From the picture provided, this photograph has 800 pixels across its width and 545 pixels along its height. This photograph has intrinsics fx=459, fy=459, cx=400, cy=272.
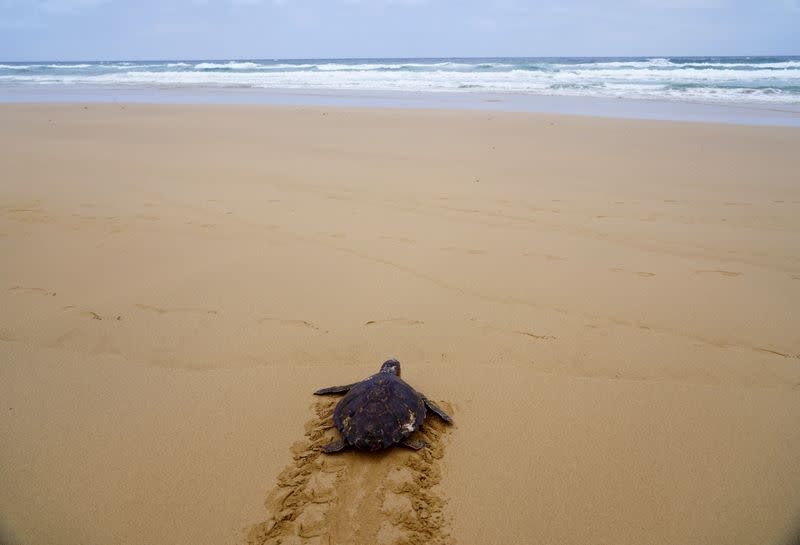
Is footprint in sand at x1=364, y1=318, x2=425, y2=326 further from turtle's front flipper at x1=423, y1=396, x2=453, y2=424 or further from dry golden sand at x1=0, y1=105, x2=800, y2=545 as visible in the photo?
turtle's front flipper at x1=423, y1=396, x2=453, y2=424

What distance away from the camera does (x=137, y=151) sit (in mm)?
8922

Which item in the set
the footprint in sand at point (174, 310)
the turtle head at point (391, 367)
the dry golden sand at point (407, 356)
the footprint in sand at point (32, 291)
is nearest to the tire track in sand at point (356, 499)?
the dry golden sand at point (407, 356)

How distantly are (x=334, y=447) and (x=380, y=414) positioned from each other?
0.30 metres

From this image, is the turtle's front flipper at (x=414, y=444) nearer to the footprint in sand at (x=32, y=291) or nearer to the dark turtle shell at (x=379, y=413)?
the dark turtle shell at (x=379, y=413)

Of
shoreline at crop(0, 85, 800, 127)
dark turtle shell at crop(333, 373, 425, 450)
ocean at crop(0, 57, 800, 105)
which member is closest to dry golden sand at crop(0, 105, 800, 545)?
dark turtle shell at crop(333, 373, 425, 450)

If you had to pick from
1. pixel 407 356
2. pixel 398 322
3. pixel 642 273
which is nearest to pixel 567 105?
pixel 642 273

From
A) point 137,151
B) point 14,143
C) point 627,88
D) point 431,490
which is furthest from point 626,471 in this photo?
point 627,88

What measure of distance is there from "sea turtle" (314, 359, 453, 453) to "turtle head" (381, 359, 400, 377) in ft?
0.52

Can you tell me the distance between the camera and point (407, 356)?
325 centimetres

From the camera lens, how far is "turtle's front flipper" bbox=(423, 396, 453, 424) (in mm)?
2697

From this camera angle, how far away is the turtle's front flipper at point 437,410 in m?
2.70

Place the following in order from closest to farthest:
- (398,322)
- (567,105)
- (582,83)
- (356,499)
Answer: (356,499) < (398,322) < (567,105) < (582,83)

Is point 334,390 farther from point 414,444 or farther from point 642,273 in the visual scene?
point 642,273

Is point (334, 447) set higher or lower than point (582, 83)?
lower
